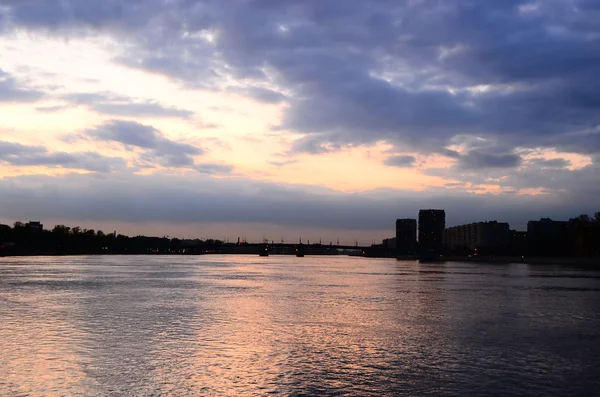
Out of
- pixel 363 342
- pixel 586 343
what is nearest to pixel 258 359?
pixel 363 342

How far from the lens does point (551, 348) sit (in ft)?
82.3

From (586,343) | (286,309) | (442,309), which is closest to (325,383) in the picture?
(586,343)

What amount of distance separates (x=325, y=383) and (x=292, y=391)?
4.64ft

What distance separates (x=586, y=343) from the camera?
87.7ft

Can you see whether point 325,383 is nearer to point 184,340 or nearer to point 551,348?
point 184,340

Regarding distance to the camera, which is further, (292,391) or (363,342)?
(363,342)

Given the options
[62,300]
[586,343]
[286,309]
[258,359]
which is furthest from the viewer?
[62,300]

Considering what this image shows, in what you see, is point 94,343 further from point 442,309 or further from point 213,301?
point 442,309

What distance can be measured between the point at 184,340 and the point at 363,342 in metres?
7.77

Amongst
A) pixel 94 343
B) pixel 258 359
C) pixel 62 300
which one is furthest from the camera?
pixel 62 300

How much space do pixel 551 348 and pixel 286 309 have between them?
1842 centimetres

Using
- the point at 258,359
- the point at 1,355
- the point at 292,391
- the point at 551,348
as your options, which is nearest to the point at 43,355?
the point at 1,355

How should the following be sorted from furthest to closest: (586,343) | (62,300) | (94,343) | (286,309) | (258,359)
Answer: (62,300) → (286,309) → (586,343) → (94,343) → (258,359)

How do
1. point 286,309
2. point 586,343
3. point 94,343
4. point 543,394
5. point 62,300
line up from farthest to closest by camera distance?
1. point 62,300
2. point 286,309
3. point 586,343
4. point 94,343
5. point 543,394
